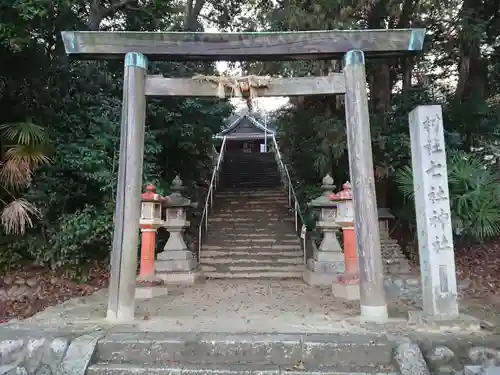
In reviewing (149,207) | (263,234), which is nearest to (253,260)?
(263,234)

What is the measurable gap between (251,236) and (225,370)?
6.62m

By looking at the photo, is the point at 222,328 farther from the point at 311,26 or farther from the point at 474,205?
the point at 311,26

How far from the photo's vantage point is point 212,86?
16.0ft

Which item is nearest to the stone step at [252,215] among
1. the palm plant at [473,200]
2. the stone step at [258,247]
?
the stone step at [258,247]

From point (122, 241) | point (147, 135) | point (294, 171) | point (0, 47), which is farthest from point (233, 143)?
point (122, 241)

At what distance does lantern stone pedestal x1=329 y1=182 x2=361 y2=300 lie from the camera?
237 inches

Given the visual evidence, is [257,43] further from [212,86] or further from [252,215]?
[252,215]

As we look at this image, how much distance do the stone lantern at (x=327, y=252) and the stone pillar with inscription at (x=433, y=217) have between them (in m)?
2.89

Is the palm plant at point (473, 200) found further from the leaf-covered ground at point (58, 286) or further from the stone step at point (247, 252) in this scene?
the stone step at point (247, 252)

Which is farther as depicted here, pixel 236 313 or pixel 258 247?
pixel 258 247

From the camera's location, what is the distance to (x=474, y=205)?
21.9 ft

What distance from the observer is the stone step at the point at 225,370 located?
329cm

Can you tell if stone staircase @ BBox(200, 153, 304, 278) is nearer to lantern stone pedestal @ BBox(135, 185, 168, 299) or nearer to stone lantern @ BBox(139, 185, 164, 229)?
lantern stone pedestal @ BBox(135, 185, 168, 299)

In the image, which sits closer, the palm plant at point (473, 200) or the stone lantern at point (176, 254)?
the palm plant at point (473, 200)
